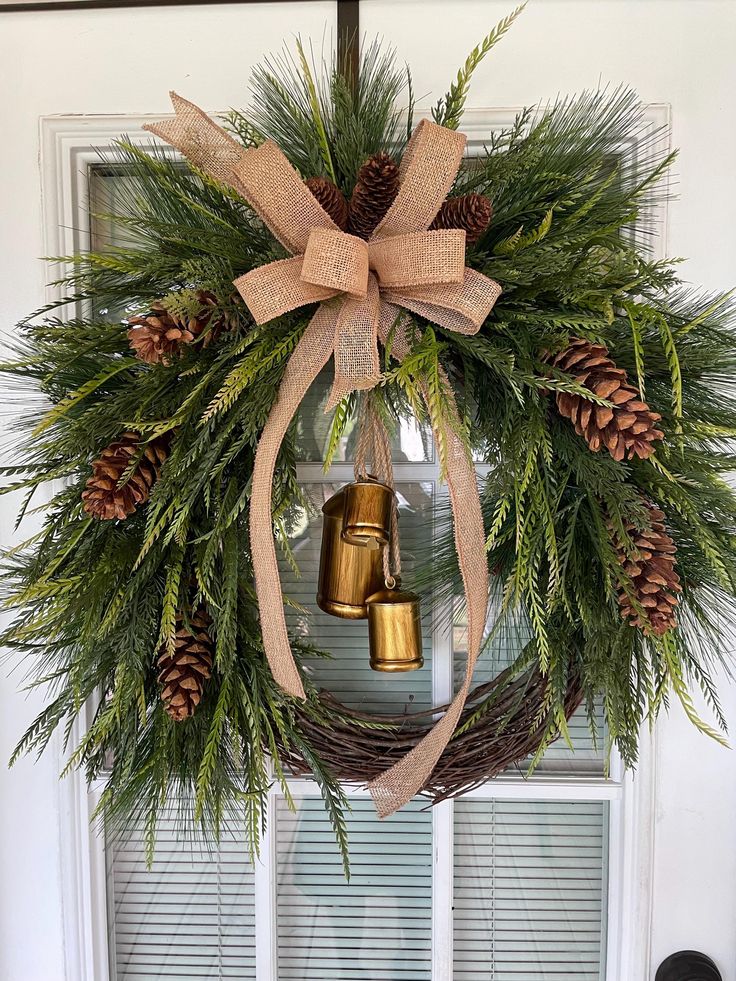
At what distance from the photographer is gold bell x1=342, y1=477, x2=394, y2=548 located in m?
0.70

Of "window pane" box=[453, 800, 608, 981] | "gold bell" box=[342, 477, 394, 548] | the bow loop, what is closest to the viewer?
the bow loop

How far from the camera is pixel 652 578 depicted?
62cm

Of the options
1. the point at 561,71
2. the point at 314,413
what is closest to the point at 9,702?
the point at 314,413

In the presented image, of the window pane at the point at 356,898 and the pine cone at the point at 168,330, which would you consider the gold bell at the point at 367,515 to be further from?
the window pane at the point at 356,898

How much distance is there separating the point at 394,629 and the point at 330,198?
456 millimetres

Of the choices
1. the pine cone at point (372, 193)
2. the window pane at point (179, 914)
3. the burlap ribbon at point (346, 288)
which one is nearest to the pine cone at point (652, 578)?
the burlap ribbon at point (346, 288)

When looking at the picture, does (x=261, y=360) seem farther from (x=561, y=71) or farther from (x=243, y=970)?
(x=243, y=970)

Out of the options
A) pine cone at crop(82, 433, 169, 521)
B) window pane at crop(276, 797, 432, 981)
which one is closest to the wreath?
pine cone at crop(82, 433, 169, 521)

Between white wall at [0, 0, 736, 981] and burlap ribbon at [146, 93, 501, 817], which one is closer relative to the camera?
burlap ribbon at [146, 93, 501, 817]

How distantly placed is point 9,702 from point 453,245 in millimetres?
834

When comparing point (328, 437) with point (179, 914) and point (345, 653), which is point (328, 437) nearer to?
point (345, 653)

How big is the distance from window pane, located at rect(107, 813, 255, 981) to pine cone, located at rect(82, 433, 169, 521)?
0.58m

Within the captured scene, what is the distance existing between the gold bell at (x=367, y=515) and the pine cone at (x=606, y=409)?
209mm

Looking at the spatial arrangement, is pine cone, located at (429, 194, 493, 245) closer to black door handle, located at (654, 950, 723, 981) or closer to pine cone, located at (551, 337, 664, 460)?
pine cone, located at (551, 337, 664, 460)
